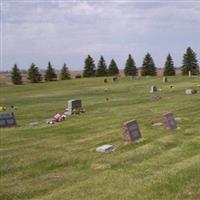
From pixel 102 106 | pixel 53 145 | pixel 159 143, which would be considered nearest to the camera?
pixel 159 143

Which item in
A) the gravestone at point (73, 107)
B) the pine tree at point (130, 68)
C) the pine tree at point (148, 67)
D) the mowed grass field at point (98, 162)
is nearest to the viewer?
the mowed grass field at point (98, 162)

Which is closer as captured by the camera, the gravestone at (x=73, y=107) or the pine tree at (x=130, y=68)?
the gravestone at (x=73, y=107)

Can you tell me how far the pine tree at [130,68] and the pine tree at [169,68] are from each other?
6400 millimetres

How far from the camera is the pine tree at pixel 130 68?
97.6 metres

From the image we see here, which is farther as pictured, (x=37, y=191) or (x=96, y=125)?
(x=96, y=125)

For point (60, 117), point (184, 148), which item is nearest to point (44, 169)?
point (184, 148)

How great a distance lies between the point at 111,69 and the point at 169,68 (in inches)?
471

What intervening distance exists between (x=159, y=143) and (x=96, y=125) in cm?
805

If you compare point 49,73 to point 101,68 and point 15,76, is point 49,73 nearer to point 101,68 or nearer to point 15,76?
point 15,76

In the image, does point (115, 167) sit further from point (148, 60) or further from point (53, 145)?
point (148, 60)

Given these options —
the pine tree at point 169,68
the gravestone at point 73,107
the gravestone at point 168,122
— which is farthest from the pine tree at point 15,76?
the gravestone at point 168,122

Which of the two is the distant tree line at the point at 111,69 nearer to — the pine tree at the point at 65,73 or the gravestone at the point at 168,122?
the pine tree at the point at 65,73

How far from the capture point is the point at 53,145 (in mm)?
20188

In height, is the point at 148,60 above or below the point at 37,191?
above
